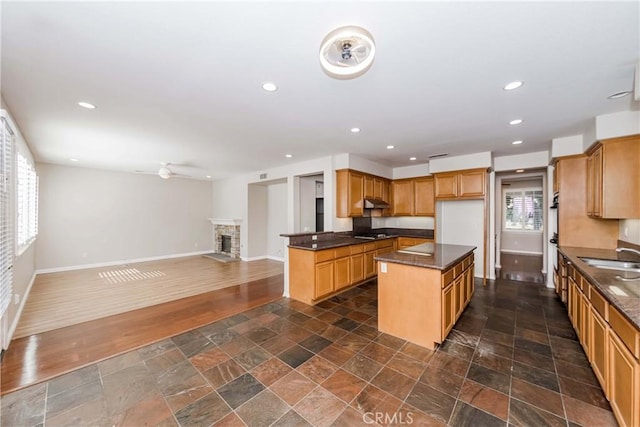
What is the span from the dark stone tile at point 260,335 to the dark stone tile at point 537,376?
2468mm

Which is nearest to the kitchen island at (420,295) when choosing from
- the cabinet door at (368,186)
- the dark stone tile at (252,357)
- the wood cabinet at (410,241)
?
the dark stone tile at (252,357)

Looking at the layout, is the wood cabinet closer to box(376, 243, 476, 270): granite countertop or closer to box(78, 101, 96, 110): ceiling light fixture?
box(376, 243, 476, 270): granite countertop

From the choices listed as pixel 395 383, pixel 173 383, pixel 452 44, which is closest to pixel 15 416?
pixel 173 383

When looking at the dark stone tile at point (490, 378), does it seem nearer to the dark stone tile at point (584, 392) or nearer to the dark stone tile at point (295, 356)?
the dark stone tile at point (584, 392)

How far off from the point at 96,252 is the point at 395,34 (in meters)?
8.69

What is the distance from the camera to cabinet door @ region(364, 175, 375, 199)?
5503mm

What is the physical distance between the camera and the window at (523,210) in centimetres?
826

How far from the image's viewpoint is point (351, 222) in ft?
18.7

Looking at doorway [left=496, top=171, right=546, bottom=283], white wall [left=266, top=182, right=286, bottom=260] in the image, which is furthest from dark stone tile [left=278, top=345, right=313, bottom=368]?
doorway [left=496, top=171, right=546, bottom=283]

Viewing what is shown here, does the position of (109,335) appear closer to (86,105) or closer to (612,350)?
(86,105)

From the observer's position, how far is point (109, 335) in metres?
2.94

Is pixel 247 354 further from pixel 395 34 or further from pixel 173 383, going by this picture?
pixel 395 34

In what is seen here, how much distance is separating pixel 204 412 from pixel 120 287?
4342mm

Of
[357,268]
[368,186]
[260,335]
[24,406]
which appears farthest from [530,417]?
[368,186]
